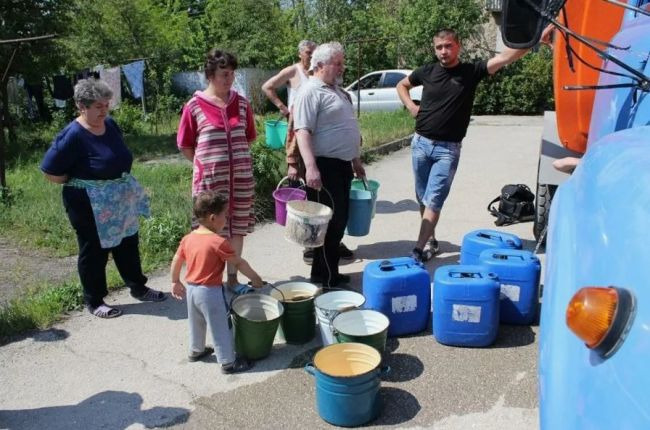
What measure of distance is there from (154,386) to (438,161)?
2933mm

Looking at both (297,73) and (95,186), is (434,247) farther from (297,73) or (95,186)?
(95,186)

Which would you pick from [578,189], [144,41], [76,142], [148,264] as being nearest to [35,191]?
[148,264]

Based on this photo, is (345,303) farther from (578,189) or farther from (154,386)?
(578,189)

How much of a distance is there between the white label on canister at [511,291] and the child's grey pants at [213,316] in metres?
1.84

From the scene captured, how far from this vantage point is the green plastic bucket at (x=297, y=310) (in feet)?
12.7

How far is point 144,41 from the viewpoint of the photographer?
21.5 m

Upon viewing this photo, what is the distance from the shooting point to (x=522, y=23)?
2.32 metres

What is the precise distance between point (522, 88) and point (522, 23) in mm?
17906

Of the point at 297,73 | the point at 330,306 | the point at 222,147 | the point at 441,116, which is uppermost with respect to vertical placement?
the point at 297,73

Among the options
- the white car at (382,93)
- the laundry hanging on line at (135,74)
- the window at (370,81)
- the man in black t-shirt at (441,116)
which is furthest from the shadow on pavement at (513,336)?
the window at (370,81)

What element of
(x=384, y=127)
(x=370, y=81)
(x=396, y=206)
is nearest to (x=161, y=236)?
(x=396, y=206)

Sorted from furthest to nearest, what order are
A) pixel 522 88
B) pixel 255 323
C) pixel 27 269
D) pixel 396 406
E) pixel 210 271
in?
1. pixel 522 88
2. pixel 27 269
3. pixel 255 323
4. pixel 210 271
5. pixel 396 406

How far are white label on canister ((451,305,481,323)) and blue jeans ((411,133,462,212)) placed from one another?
5.01 ft

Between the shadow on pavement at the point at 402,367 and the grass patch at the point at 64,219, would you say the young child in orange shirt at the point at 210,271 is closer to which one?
the shadow on pavement at the point at 402,367
